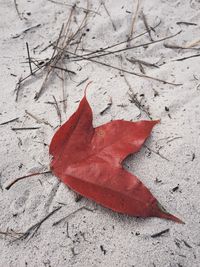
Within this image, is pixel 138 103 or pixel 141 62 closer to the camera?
pixel 138 103

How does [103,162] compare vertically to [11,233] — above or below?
above

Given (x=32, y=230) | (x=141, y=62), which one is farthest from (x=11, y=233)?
(x=141, y=62)

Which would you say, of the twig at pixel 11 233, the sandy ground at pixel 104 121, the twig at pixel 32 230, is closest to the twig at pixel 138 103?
the sandy ground at pixel 104 121

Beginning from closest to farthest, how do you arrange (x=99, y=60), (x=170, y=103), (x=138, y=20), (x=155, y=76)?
1. (x=170, y=103)
2. (x=155, y=76)
3. (x=99, y=60)
4. (x=138, y=20)

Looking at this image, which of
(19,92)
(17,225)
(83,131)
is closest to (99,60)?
(19,92)

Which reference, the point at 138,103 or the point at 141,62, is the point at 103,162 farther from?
the point at 141,62

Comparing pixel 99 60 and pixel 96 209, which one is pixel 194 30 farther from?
pixel 96 209
